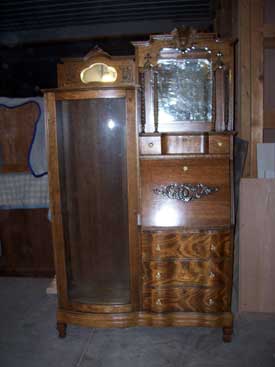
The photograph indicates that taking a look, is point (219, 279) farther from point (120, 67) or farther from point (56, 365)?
point (120, 67)

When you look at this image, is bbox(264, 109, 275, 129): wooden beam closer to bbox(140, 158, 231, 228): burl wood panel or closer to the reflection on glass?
bbox(140, 158, 231, 228): burl wood panel

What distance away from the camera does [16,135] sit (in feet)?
9.37

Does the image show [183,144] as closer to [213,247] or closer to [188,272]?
[213,247]

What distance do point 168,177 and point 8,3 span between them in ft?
8.44

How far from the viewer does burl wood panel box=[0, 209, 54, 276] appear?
293cm

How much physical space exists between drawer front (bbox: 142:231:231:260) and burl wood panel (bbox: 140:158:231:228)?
58 millimetres

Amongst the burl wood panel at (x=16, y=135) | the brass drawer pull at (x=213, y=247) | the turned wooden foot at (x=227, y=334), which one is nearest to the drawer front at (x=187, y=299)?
the turned wooden foot at (x=227, y=334)

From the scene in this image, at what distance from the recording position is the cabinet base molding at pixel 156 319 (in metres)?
1.95

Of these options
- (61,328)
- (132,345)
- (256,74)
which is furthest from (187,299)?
(256,74)

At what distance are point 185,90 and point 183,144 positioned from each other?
0.36 meters

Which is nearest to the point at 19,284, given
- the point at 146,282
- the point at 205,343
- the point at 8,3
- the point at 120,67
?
the point at 146,282

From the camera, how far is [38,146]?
9.23 ft

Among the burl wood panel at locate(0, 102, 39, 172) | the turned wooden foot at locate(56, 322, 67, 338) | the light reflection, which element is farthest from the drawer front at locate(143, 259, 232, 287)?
the burl wood panel at locate(0, 102, 39, 172)

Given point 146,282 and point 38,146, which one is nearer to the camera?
point 146,282
